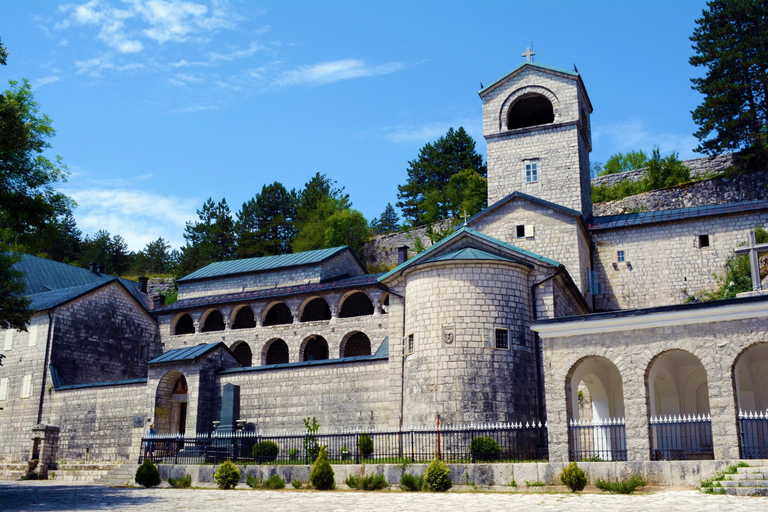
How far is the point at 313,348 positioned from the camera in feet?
111

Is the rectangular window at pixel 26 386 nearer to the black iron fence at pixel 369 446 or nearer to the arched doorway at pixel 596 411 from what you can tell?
the black iron fence at pixel 369 446

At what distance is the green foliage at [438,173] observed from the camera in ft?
160

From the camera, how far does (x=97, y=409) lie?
84.0 ft

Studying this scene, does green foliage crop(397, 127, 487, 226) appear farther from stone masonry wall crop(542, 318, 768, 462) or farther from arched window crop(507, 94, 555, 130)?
stone masonry wall crop(542, 318, 768, 462)

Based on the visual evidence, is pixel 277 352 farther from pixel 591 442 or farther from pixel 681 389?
pixel 591 442

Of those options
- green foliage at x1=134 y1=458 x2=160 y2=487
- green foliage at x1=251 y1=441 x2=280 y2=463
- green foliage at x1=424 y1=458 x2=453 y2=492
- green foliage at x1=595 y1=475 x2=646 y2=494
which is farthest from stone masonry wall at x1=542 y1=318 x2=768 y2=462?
green foliage at x1=134 y1=458 x2=160 y2=487

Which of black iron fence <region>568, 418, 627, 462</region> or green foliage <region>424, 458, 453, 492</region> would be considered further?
green foliage <region>424, 458, 453, 492</region>

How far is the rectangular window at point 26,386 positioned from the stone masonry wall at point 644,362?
2164 cm

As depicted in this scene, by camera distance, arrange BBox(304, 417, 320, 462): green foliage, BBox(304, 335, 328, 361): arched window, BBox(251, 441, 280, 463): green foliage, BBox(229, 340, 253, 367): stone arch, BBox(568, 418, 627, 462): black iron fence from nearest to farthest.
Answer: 1. BBox(568, 418, 627, 462): black iron fence
2. BBox(304, 417, 320, 462): green foliage
3. BBox(251, 441, 280, 463): green foliage
4. BBox(304, 335, 328, 361): arched window
5. BBox(229, 340, 253, 367): stone arch

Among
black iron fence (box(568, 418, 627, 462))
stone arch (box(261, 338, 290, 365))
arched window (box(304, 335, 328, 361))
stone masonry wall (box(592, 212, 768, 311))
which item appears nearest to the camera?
black iron fence (box(568, 418, 627, 462))

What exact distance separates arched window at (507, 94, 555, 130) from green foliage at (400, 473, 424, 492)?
59.3 feet

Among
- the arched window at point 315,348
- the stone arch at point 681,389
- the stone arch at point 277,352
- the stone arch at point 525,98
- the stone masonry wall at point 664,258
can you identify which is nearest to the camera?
the stone arch at point 681,389

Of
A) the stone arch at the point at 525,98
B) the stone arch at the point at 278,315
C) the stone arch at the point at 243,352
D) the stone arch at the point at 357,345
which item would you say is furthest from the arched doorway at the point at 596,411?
the stone arch at the point at 278,315

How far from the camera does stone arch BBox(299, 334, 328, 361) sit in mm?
32406
